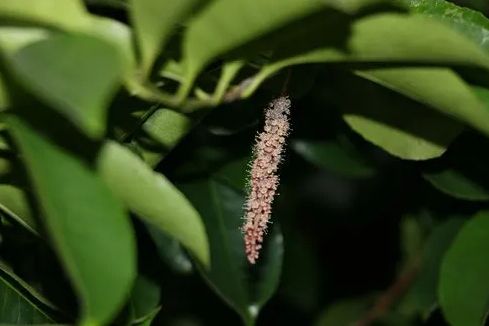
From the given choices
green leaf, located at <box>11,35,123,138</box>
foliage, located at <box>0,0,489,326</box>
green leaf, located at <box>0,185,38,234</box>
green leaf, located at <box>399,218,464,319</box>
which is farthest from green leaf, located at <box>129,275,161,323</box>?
green leaf, located at <box>11,35,123,138</box>

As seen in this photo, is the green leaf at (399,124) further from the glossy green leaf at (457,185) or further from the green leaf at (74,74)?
the green leaf at (74,74)

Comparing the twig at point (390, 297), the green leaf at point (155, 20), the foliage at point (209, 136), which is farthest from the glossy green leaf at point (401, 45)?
the twig at point (390, 297)

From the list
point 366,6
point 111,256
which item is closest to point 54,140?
point 111,256

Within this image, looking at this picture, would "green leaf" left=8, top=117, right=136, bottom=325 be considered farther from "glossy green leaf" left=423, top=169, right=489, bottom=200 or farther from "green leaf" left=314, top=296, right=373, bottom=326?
"green leaf" left=314, top=296, right=373, bottom=326

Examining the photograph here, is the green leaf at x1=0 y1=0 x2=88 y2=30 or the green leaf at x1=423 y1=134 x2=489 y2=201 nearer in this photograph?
the green leaf at x1=0 y1=0 x2=88 y2=30

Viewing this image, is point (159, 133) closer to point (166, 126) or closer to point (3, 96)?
point (166, 126)

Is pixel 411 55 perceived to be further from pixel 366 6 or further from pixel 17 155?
pixel 17 155
